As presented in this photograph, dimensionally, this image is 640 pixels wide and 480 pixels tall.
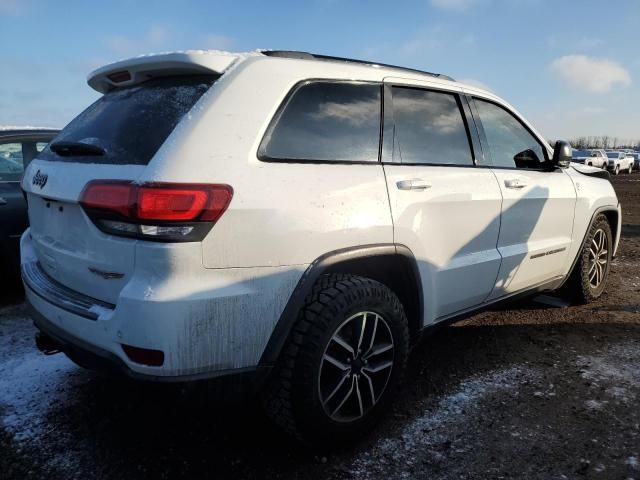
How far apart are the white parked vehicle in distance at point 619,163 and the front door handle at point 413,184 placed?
1375 inches

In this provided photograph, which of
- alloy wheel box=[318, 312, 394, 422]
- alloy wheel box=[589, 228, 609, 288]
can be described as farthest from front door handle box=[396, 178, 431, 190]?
alloy wheel box=[589, 228, 609, 288]

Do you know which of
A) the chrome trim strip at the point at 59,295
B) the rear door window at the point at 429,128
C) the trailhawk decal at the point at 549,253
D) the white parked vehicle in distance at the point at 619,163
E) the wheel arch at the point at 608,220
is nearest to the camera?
the chrome trim strip at the point at 59,295

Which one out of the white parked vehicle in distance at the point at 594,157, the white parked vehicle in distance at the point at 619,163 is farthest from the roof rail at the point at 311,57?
the white parked vehicle in distance at the point at 619,163

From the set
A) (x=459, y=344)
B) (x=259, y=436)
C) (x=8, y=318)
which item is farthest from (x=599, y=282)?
(x=8, y=318)

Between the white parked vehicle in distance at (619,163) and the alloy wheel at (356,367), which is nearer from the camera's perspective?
the alloy wheel at (356,367)

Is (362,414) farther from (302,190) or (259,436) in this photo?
(302,190)

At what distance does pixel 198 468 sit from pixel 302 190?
1.30 meters

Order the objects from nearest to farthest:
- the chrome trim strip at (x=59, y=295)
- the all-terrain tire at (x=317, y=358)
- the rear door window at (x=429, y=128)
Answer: the chrome trim strip at (x=59, y=295), the all-terrain tire at (x=317, y=358), the rear door window at (x=429, y=128)

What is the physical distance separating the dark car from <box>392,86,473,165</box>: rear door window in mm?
3473

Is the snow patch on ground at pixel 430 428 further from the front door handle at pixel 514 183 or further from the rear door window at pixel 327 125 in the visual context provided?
the rear door window at pixel 327 125

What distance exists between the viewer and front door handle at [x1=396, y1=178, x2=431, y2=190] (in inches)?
98.9

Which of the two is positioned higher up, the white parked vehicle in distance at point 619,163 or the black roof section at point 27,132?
the white parked vehicle in distance at point 619,163

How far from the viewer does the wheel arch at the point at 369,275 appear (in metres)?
2.07

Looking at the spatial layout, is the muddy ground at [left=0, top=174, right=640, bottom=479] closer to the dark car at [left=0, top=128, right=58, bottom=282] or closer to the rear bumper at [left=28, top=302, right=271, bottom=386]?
the rear bumper at [left=28, top=302, right=271, bottom=386]
